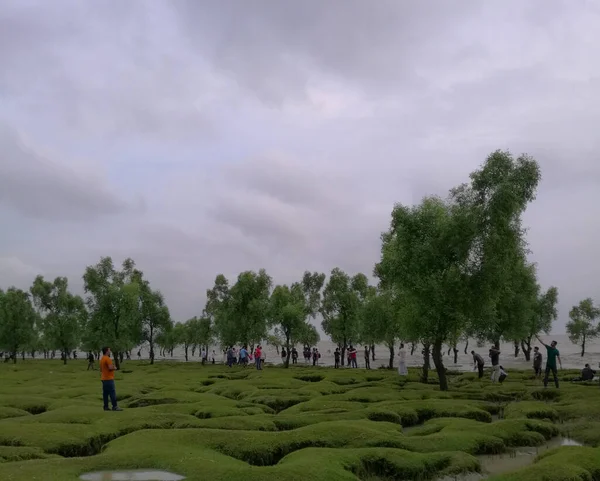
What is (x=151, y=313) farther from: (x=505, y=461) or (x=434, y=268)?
(x=505, y=461)

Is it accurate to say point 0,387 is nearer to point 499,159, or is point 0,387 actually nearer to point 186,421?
point 186,421

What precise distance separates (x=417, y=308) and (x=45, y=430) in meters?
22.7

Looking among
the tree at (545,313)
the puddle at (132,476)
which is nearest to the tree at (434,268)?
the puddle at (132,476)

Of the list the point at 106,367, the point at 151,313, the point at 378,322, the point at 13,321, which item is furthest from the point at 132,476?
the point at 13,321

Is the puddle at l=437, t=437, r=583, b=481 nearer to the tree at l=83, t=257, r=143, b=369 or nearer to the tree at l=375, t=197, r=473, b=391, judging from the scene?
the tree at l=375, t=197, r=473, b=391

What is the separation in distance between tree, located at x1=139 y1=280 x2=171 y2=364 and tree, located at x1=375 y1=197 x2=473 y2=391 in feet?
173

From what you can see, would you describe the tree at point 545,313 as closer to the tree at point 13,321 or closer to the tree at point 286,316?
the tree at point 286,316

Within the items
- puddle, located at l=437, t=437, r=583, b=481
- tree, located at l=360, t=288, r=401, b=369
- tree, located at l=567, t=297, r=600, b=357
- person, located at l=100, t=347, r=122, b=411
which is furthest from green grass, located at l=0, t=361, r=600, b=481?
tree, located at l=567, t=297, r=600, b=357

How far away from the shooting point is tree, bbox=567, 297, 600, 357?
99.7 m

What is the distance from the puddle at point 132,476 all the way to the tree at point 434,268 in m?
23.1

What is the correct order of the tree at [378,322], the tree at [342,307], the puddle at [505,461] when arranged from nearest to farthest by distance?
the puddle at [505,461], the tree at [378,322], the tree at [342,307]

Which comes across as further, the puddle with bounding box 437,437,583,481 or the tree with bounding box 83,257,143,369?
the tree with bounding box 83,257,143,369

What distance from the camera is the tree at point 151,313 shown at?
79.7 metres

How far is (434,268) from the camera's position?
34500 mm
